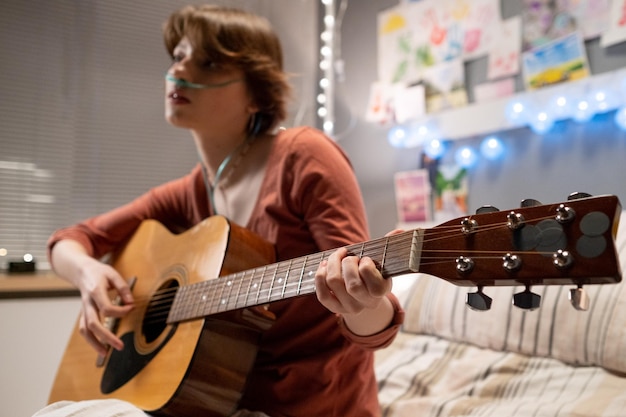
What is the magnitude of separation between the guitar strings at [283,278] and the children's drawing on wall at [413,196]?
1005mm

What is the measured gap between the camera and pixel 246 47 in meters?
1.25

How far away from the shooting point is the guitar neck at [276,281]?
0.67 metres

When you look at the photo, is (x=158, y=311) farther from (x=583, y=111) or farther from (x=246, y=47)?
(x=583, y=111)

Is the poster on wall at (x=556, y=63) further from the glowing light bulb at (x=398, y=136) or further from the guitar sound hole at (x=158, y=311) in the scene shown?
the guitar sound hole at (x=158, y=311)

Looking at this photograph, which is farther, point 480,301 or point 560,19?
point 560,19

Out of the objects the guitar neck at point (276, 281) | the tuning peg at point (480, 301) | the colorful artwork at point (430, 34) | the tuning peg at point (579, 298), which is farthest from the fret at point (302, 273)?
the colorful artwork at point (430, 34)

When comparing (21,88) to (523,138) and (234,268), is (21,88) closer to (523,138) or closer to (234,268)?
(234,268)

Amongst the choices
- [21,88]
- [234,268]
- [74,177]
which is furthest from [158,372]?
[21,88]

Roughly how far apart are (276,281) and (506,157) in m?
1.07

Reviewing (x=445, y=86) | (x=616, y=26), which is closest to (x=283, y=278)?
(x=616, y=26)

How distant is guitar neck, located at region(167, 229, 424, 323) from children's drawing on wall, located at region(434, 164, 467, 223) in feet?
3.34

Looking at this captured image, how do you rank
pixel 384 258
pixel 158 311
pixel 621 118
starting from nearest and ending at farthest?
pixel 384 258 → pixel 158 311 → pixel 621 118

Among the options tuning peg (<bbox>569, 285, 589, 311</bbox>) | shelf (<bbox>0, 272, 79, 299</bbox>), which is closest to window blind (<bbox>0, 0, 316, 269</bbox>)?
shelf (<bbox>0, 272, 79, 299</bbox>)

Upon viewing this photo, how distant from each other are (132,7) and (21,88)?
0.54m
